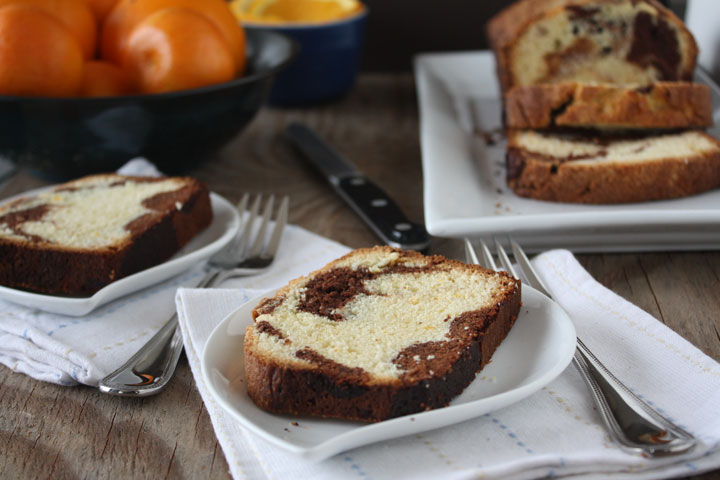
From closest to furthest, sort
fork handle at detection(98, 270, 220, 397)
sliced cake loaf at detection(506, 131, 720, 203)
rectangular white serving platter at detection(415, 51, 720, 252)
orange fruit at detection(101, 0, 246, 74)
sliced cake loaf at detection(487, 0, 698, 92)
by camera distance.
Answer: fork handle at detection(98, 270, 220, 397) < rectangular white serving platter at detection(415, 51, 720, 252) < sliced cake loaf at detection(506, 131, 720, 203) < orange fruit at detection(101, 0, 246, 74) < sliced cake loaf at detection(487, 0, 698, 92)

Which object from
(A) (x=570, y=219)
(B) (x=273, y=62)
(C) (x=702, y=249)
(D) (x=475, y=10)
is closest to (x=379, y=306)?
(A) (x=570, y=219)

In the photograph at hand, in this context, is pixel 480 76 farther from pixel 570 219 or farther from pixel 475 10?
pixel 570 219

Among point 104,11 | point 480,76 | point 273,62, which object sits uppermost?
point 104,11

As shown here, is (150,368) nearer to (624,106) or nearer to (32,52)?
(32,52)

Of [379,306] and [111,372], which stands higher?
[379,306]

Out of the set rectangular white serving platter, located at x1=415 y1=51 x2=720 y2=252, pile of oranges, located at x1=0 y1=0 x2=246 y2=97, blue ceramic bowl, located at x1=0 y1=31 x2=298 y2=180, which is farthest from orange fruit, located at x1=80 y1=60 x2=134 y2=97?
rectangular white serving platter, located at x1=415 y1=51 x2=720 y2=252

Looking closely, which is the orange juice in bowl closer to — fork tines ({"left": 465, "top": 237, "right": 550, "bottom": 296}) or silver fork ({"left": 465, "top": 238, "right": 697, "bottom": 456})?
fork tines ({"left": 465, "top": 237, "right": 550, "bottom": 296})

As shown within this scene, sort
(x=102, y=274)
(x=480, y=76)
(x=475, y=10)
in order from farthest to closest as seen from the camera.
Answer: (x=475, y=10) → (x=480, y=76) → (x=102, y=274)
